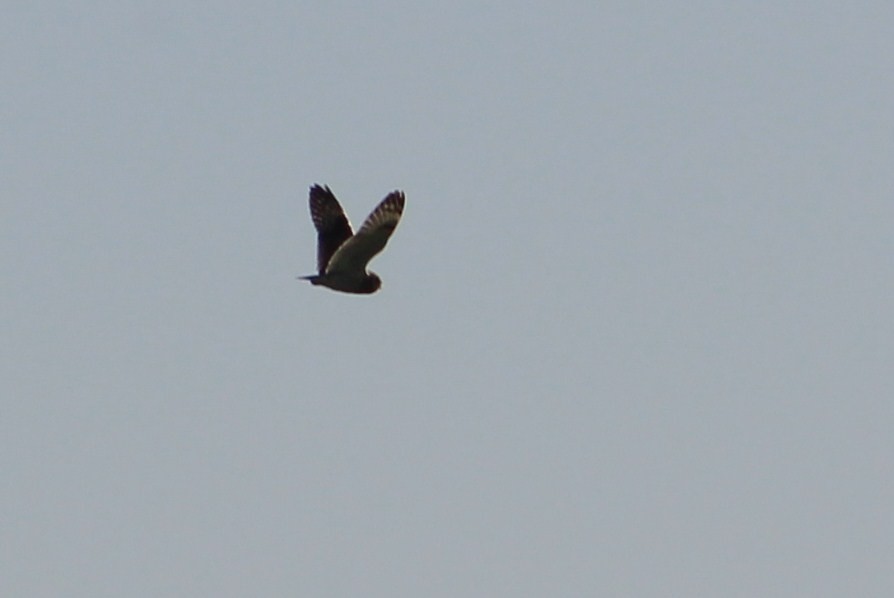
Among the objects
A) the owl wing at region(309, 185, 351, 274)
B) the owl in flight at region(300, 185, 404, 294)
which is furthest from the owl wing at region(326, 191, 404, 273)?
the owl wing at region(309, 185, 351, 274)

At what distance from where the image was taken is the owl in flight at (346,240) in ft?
143

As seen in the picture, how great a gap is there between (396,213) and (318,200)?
4108mm

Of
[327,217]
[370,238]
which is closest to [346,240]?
[327,217]

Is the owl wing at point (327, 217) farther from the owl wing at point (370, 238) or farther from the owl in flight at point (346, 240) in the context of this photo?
the owl wing at point (370, 238)

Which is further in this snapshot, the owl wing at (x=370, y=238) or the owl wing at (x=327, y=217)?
the owl wing at (x=327, y=217)

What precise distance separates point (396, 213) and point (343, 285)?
2.49 metres

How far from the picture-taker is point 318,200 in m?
47.4

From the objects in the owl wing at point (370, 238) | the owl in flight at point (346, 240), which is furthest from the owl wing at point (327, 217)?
the owl wing at point (370, 238)

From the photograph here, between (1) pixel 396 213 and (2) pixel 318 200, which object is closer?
(1) pixel 396 213

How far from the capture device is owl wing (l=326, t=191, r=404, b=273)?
4356 cm

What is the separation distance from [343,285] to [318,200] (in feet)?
8.34

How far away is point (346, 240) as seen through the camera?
46406 mm

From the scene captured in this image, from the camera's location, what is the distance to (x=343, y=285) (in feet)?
149

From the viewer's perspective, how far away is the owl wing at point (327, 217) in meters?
47.1
